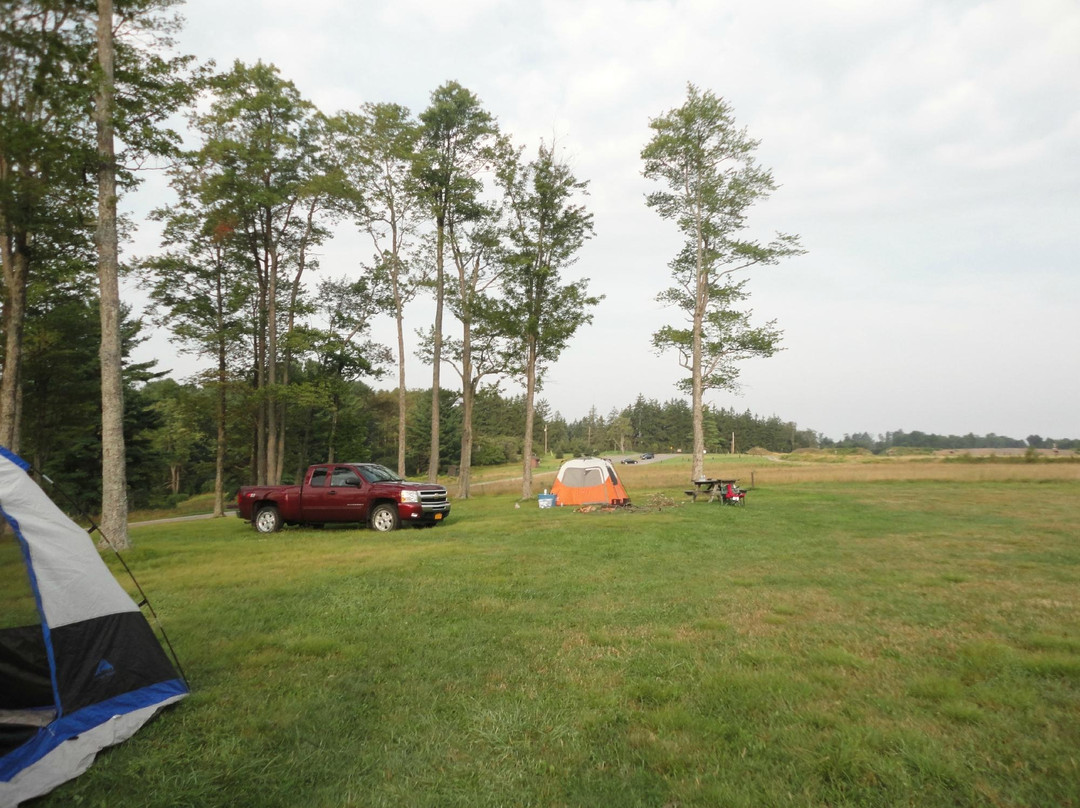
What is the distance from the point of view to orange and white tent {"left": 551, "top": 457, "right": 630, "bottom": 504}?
1736 centimetres

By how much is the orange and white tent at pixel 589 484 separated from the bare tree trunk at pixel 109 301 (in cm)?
1148

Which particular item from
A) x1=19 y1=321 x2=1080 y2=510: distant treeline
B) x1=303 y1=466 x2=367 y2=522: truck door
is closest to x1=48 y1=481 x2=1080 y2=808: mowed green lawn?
x1=303 y1=466 x2=367 y2=522: truck door

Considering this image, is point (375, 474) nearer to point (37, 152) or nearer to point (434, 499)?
point (434, 499)

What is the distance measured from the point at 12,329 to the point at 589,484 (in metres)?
15.8

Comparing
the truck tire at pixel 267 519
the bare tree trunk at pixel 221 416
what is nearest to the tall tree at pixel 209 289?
the bare tree trunk at pixel 221 416

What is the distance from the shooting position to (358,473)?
1419 cm

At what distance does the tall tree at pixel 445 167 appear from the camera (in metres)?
22.2

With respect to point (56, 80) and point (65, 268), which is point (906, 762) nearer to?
point (56, 80)

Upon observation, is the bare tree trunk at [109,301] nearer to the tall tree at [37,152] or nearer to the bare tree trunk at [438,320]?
the tall tree at [37,152]

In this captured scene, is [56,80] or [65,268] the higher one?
[56,80]

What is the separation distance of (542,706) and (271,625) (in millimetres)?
3400

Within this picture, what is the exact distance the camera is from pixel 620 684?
4.00m

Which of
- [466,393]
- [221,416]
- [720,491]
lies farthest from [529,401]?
[221,416]

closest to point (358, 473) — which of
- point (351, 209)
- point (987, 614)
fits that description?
point (987, 614)
